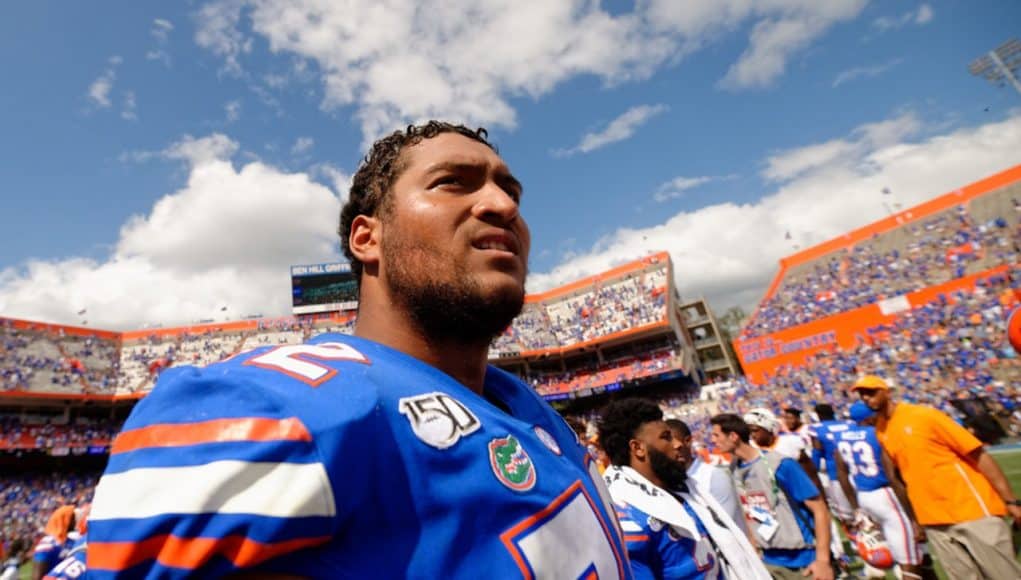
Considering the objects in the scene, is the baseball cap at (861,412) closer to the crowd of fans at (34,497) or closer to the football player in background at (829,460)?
the football player in background at (829,460)

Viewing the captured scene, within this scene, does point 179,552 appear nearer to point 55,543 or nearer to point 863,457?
point 863,457

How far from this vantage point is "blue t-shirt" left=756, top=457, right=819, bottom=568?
4.72 metres

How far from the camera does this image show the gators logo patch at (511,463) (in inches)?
37.2

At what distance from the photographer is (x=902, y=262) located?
26.5 meters

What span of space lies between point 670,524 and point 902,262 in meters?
32.0

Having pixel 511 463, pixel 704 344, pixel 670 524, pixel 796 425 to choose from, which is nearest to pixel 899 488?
pixel 796 425

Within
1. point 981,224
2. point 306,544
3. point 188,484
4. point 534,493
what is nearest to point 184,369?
point 188,484

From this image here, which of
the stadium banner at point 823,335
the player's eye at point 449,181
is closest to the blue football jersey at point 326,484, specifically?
the player's eye at point 449,181

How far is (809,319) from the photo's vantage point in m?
27.6

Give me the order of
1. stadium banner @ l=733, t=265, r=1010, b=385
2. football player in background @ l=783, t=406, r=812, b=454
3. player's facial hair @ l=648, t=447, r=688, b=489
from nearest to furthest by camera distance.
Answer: player's facial hair @ l=648, t=447, r=688, b=489, football player in background @ l=783, t=406, r=812, b=454, stadium banner @ l=733, t=265, r=1010, b=385

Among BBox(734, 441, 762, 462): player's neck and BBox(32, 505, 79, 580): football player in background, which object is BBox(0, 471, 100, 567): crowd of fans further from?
BBox(734, 441, 762, 462): player's neck

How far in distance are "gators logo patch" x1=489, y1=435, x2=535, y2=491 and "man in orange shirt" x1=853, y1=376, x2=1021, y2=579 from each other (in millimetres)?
5302

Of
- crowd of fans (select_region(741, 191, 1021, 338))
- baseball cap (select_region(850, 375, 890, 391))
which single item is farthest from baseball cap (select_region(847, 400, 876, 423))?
crowd of fans (select_region(741, 191, 1021, 338))

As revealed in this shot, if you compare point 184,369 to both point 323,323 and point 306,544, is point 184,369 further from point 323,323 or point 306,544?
point 323,323
